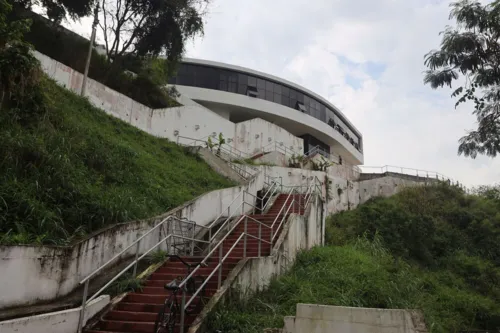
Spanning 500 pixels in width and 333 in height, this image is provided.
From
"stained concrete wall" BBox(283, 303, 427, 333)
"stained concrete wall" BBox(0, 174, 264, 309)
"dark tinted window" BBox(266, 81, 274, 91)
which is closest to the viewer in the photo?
"stained concrete wall" BBox(283, 303, 427, 333)

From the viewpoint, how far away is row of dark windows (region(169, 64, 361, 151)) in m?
29.0

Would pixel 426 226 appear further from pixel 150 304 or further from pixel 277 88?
pixel 277 88

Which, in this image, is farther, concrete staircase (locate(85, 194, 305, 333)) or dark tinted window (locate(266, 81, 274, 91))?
dark tinted window (locate(266, 81, 274, 91))

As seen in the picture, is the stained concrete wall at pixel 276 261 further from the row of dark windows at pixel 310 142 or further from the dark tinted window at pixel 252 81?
the row of dark windows at pixel 310 142

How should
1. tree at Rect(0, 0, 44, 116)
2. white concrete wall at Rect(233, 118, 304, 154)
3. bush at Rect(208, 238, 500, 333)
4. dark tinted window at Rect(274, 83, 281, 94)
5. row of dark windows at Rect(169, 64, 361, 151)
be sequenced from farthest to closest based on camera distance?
dark tinted window at Rect(274, 83, 281, 94), row of dark windows at Rect(169, 64, 361, 151), white concrete wall at Rect(233, 118, 304, 154), tree at Rect(0, 0, 44, 116), bush at Rect(208, 238, 500, 333)

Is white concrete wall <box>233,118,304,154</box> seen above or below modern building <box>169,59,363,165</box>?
below

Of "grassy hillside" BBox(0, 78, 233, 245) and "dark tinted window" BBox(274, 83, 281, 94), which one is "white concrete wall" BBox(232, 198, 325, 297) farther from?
"dark tinted window" BBox(274, 83, 281, 94)

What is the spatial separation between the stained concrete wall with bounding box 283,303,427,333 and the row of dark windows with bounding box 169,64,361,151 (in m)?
25.5

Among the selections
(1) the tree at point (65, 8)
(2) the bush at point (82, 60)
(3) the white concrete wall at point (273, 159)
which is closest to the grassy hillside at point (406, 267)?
(3) the white concrete wall at point (273, 159)

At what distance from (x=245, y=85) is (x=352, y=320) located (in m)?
26.9

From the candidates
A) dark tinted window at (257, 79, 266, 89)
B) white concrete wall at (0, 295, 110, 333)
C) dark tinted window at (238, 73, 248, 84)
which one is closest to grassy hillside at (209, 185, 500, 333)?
white concrete wall at (0, 295, 110, 333)

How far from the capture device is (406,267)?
484 inches

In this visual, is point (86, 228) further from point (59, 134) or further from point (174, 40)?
point (174, 40)

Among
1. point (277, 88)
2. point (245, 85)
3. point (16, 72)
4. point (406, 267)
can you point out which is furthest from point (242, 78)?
point (16, 72)
